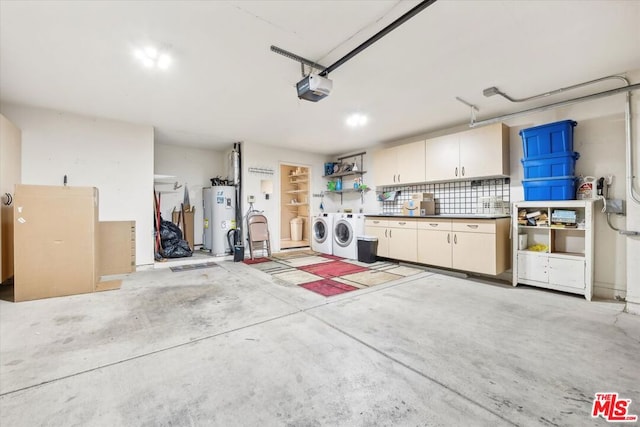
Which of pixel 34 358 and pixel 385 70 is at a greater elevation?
pixel 385 70

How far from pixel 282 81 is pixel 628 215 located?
4046 millimetres

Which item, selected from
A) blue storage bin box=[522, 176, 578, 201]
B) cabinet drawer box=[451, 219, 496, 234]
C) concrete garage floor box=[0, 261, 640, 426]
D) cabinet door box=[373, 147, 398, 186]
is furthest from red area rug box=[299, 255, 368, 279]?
blue storage bin box=[522, 176, 578, 201]

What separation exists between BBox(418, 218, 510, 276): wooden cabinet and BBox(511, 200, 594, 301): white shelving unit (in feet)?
0.63

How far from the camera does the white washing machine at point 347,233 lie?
17.4 feet

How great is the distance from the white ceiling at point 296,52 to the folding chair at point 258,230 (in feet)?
7.60

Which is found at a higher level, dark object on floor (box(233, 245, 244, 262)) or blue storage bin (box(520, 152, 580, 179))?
blue storage bin (box(520, 152, 580, 179))

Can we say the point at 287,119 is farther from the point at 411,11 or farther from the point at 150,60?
the point at 411,11

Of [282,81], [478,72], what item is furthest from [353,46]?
[478,72]

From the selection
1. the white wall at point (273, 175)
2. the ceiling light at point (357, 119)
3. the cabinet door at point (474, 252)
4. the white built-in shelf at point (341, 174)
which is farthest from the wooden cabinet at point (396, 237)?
the white wall at point (273, 175)

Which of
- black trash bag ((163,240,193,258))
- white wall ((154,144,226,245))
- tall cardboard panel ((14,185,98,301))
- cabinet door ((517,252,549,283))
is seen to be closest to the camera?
tall cardboard panel ((14,185,98,301))

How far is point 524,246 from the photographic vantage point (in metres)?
3.60

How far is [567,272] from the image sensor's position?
310 centimetres

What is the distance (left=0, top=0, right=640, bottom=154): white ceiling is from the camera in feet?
6.26

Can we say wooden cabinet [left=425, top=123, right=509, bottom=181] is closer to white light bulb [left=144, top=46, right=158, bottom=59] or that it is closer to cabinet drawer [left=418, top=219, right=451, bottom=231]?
cabinet drawer [left=418, top=219, right=451, bottom=231]
